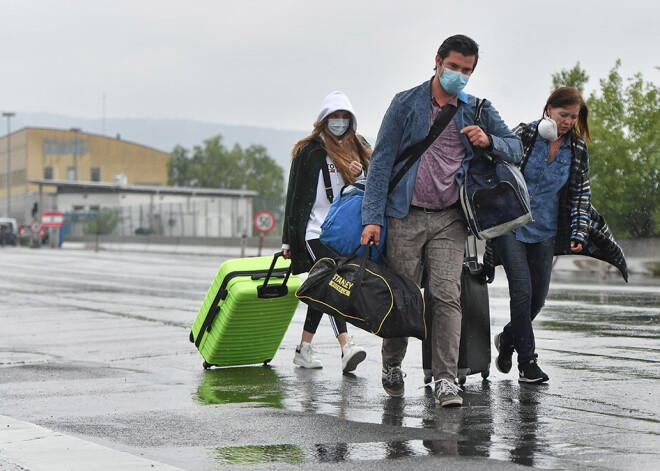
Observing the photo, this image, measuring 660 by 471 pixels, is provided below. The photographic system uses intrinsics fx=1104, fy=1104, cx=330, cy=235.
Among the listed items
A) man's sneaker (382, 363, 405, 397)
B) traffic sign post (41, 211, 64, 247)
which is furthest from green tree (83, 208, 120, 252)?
man's sneaker (382, 363, 405, 397)

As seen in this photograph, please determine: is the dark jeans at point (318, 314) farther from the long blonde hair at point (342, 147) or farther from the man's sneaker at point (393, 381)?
the man's sneaker at point (393, 381)

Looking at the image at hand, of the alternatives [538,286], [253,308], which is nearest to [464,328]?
[538,286]

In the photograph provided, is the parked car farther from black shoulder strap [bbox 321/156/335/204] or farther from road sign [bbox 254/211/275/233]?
black shoulder strap [bbox 321/156/335/204]

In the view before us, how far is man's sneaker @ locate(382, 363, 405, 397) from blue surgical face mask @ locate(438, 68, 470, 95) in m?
1.62

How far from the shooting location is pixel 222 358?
26.2 feet

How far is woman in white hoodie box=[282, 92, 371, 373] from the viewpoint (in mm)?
7555

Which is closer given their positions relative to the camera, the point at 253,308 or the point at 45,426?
the point at 45,426

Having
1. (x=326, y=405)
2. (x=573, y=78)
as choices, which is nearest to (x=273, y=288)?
(x=326, y=405)

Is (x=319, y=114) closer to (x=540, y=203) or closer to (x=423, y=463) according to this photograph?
(x=540, y=203)

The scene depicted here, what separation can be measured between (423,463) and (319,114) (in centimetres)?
366

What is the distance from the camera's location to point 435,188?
6.12 meters

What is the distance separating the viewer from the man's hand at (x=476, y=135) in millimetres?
6004

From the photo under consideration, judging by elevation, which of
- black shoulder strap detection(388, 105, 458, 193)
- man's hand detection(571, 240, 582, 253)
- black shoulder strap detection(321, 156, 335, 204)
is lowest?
man's hand detection(571, 240, 582, 253)

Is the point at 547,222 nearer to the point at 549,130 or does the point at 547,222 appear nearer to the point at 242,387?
the point at 549,130
